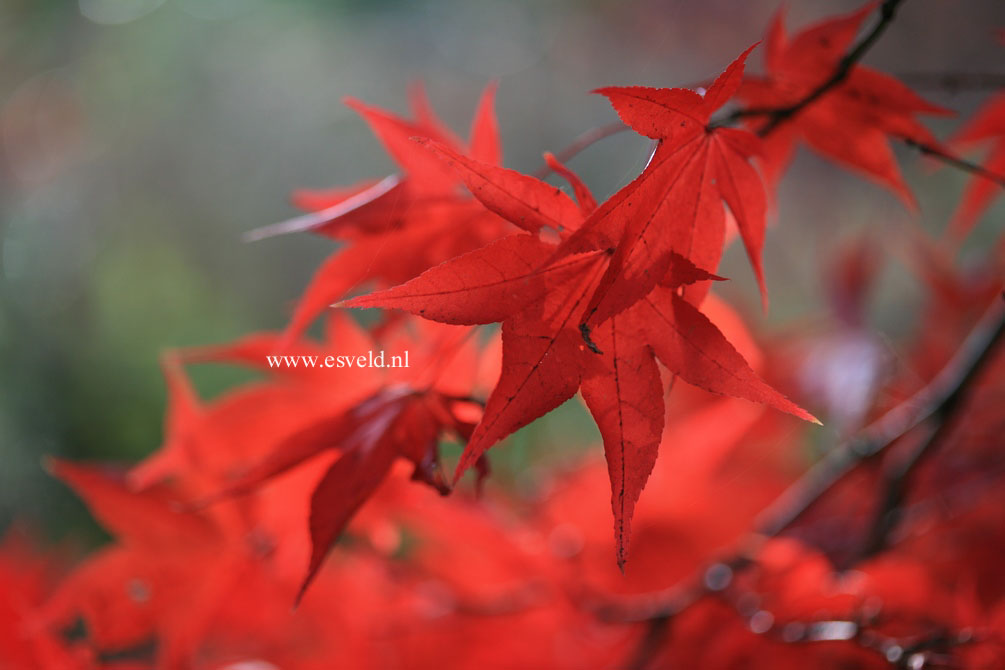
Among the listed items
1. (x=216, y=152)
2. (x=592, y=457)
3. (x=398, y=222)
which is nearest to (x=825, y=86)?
(x=398, y=222)

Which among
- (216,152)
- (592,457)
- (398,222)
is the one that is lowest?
(216,152)

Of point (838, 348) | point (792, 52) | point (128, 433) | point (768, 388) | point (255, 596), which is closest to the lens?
point (768, 388)

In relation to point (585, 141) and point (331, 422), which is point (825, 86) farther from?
point (331, 422)

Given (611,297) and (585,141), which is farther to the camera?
(585,141)

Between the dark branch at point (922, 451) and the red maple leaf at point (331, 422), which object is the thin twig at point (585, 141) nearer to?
the red maple leaf at point (331, 422)

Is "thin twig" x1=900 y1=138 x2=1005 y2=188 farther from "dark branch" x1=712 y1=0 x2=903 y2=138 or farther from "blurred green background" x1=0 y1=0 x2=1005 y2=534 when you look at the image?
"blurred green background" x1=0 y1=0 x2=1005 y2=534

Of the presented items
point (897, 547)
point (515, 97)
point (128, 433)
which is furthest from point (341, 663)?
point (128, 433)

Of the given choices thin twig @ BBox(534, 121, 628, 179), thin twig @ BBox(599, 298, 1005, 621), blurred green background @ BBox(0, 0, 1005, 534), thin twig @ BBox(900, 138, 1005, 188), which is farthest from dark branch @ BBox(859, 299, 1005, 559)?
blurred green background @ BBox(0, 0, 1005, 534)

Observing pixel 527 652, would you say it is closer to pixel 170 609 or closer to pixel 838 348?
pixel 170 609
